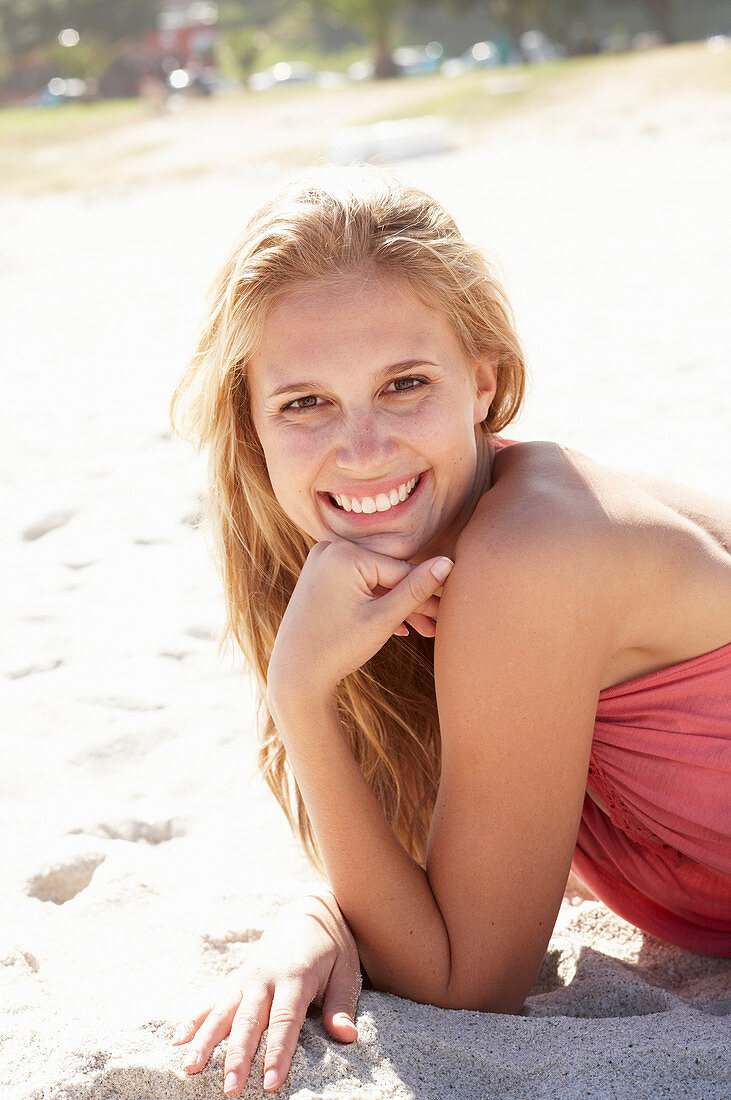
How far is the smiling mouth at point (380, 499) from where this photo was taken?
2.08 m

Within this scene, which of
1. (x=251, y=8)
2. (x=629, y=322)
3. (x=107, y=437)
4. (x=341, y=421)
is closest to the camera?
(x=341, y=421)

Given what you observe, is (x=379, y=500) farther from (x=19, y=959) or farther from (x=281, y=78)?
(x=281, y=78)

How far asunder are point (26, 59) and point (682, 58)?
37546mm

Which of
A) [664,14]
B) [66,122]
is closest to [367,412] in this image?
[66,122]

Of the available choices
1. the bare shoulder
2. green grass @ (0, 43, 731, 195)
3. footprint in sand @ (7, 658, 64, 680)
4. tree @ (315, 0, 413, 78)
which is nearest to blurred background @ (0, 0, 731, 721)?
footprint in sand @ (7, 658, 64, 680)

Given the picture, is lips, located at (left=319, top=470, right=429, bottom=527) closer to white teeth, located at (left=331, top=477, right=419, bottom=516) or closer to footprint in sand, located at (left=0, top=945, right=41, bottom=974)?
white teeth, located at (left=331, top=477, right=419, bottom=516)

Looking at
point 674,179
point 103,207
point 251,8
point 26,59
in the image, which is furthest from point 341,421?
point 251,8

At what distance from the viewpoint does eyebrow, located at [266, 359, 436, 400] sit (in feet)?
6.73

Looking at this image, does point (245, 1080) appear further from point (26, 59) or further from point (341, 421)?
point (26, 59)

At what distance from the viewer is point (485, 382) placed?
7.66 feet

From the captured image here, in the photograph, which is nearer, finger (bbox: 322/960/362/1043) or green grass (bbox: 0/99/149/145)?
finger (bbox: 322/960/362/1043)

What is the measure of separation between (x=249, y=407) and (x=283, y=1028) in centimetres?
116

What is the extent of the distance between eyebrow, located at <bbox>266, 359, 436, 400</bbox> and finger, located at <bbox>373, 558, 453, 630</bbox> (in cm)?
35

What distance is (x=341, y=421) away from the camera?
81.8 inches
